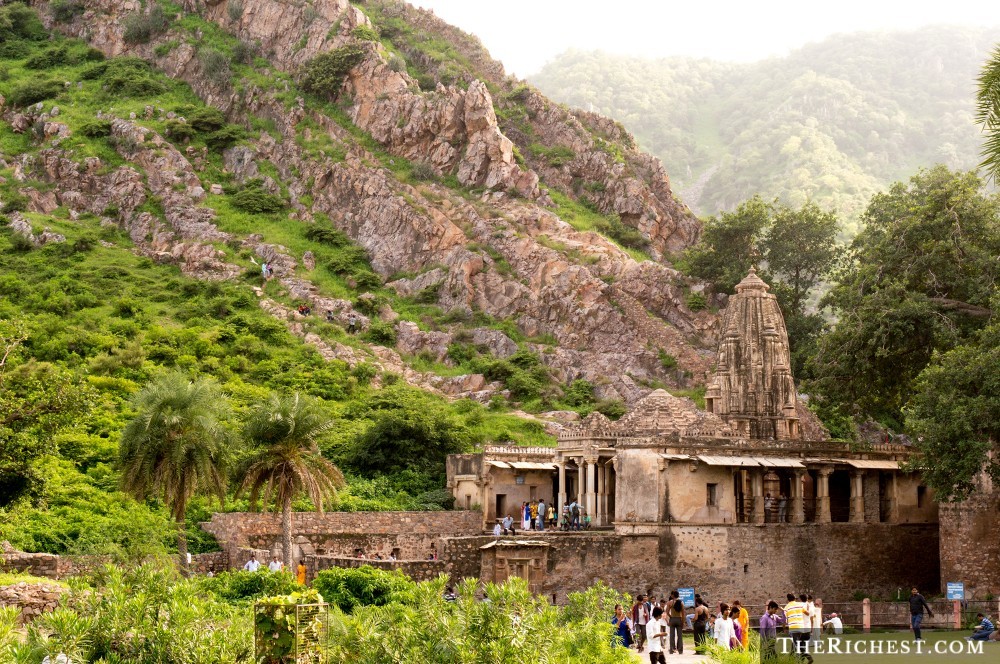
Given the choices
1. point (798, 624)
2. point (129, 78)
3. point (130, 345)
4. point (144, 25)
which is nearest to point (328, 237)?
→ point (130, 345)

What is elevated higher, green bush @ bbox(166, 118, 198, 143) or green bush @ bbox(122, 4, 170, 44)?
green bush @ bbox(122, 4, 170, 44)

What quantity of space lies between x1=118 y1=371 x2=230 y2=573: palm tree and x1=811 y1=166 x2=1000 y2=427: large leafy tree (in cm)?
1950

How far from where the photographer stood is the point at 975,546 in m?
33.6

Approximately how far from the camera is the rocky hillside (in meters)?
60.6

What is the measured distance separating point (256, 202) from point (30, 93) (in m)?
17.3

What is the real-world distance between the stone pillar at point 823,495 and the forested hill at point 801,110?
69623 mm

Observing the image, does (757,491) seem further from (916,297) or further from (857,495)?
(916,297)

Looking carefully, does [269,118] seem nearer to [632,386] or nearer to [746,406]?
[632,386]

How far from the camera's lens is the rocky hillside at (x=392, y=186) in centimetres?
6059

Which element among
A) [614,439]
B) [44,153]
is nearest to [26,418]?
[614,439]

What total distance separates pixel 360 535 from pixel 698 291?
32572 millimetres

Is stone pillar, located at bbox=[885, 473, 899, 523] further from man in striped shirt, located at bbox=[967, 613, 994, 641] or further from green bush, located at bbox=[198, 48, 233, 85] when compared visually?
green bush, located at bbox=[198, 48, 233, 85]

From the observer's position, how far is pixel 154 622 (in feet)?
43.7

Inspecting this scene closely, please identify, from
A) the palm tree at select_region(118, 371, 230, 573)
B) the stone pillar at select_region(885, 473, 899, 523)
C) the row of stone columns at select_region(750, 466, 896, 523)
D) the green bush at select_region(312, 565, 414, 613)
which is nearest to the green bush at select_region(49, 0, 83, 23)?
the palm tree at select_region(118, 371, 230, 573)
